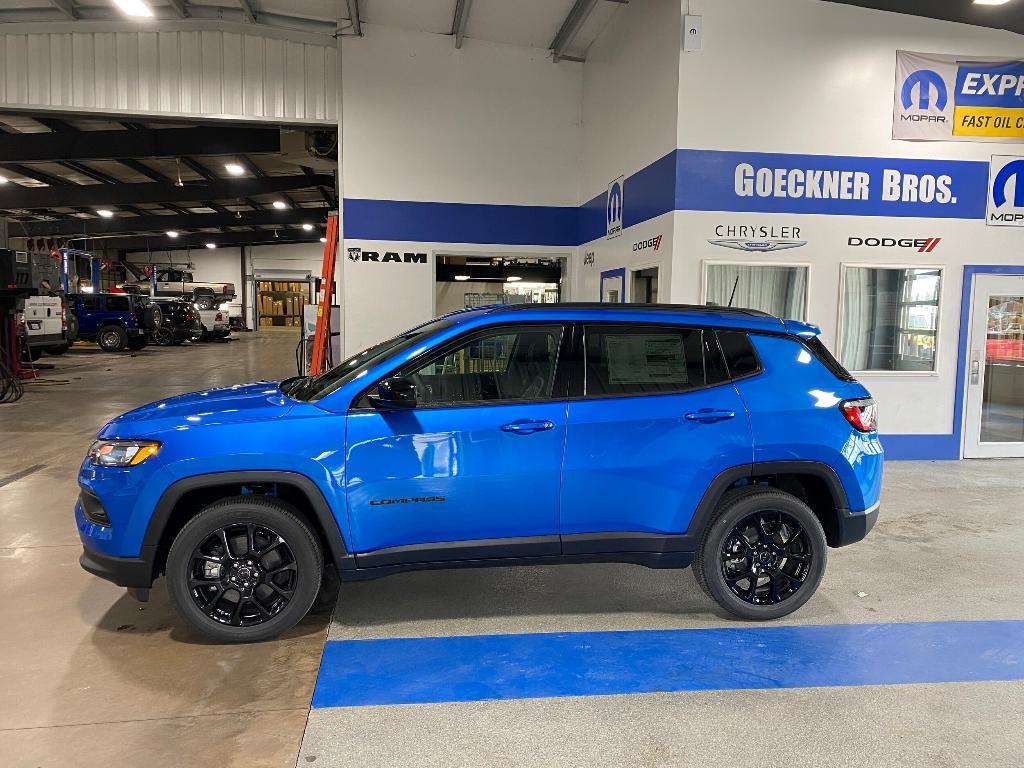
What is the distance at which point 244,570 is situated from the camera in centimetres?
350

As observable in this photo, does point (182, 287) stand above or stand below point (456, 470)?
above

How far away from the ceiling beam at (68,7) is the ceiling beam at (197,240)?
84.0ft

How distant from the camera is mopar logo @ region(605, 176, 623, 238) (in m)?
8.98

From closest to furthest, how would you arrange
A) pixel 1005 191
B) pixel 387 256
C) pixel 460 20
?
1. pixel 1005 191
2. pixel 460 20
3. pixel 387 256

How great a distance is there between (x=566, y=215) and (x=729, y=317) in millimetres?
7380

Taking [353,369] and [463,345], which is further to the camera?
[353,369]

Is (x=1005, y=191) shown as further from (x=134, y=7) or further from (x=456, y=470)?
(x=134, y=7)

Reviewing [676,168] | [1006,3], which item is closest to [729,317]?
[676,168]

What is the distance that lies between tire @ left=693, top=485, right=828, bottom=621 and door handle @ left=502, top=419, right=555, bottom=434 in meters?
1.08

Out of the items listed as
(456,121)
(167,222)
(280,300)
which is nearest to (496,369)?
(456,121)

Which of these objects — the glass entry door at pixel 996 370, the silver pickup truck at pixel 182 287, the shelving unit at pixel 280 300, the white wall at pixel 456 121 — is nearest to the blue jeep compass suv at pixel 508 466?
the glass entry door at pixel 996 370

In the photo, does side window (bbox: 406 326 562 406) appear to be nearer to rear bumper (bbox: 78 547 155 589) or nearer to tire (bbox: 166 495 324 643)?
tire (bbox: 166 495 324 643)

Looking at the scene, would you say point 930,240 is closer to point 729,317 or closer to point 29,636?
point 729,317

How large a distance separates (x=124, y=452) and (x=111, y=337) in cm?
2163
